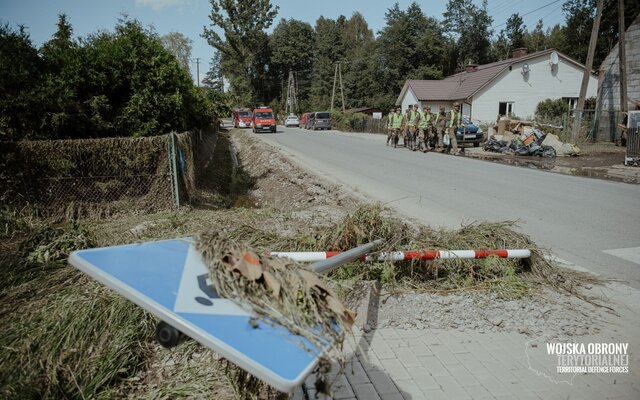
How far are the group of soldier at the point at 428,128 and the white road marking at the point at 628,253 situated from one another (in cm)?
1305

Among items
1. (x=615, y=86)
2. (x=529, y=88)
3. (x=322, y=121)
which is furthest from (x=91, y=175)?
(x=322, y=121)

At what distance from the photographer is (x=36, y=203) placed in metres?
7.01

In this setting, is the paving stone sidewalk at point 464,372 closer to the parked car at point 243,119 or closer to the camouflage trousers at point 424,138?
the camouflage trousers at point 424,138

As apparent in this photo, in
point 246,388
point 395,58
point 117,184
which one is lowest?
point 246,388

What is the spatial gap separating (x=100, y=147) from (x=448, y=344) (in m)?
6.52

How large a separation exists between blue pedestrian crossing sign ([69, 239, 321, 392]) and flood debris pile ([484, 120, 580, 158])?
62.2ft

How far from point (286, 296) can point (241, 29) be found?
242 ft

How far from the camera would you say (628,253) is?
5633mm

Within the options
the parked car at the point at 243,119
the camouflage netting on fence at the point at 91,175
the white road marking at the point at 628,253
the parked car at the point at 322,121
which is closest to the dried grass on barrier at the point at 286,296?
the white road marking at the point at 628,253

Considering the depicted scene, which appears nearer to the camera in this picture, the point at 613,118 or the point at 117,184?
the point at 117,184

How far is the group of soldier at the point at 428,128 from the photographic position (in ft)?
61.2

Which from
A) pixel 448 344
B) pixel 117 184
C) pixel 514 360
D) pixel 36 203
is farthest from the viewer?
pixel 117 184

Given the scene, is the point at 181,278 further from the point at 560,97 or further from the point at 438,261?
the point at 560,97

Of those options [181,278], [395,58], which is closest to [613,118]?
[181,278]
